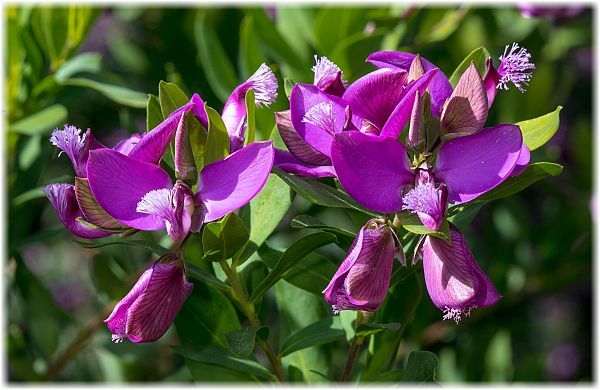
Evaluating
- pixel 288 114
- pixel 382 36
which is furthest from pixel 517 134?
pixel 382 36

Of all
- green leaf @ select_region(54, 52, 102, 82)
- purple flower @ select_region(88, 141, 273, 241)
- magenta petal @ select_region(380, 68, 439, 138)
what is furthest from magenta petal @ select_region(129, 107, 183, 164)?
green leaf @ select_region(54, 52, 102, 82)

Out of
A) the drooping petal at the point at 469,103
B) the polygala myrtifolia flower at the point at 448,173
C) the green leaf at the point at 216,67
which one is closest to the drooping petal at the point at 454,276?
the polygala myrtifolia flower at the point at 448,173

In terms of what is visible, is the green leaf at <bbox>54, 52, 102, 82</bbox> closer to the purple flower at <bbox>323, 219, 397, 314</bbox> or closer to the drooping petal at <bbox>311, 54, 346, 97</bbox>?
the drooping petal at <bbox>311, 54, 346, 97</bbox>

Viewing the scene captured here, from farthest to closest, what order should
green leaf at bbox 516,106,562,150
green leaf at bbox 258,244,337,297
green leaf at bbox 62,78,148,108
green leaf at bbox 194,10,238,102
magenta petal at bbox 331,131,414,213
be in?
green leaf at bbox 194,10,238,102 < green leaf at bbox 62,78,148,108 < green leaf at bbox 258,244,337,297 < green leaf at bbox 516,106,562,150 < magenta petal at bbox 331,131,414,213

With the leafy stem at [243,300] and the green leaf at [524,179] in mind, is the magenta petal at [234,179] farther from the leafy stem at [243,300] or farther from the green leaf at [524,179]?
the green leaf at [524,179]

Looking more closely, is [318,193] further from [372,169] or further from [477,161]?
A: [477,161]
